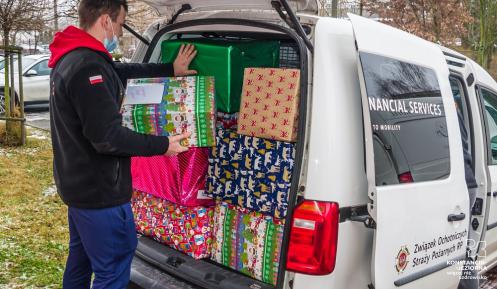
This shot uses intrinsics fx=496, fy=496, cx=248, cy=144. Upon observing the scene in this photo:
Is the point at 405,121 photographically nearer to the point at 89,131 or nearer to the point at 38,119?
the point at 89,131

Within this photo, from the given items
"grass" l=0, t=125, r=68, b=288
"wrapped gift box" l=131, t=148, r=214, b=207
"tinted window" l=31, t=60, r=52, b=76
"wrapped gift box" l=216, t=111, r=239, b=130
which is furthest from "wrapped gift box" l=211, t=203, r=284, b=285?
"tinted window" l=31, t=60, r=52, b=76

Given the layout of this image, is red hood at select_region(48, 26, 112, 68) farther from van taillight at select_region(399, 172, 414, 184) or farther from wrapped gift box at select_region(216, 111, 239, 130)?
van taillight at select_region(399, 172, 414, 184)

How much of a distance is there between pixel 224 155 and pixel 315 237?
33.6 inches

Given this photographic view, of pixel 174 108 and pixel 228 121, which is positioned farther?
pixel 228 121

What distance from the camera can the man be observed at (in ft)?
7.18

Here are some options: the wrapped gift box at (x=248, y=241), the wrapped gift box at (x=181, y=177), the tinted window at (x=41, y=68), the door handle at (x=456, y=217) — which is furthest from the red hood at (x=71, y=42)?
the tinted window at (x=41, y=68)

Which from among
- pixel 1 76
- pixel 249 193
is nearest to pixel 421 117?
pixel 249 193

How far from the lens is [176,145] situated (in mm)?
2477

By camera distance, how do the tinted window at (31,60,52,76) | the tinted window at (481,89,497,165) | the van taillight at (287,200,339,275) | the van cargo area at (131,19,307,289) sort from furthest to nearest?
the tinted window at (31,60,52,76) → the tinted window at (481,89,497,165) → the van cargo area at (131,19,307,289) → the van taillight at (287,200,339,275)

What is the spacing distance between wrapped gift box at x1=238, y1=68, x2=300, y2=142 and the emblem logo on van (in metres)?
0.74

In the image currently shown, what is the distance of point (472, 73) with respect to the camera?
11.1ft

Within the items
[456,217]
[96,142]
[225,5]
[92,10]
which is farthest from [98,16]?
[456,217]

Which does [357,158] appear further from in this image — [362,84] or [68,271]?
[68,271]

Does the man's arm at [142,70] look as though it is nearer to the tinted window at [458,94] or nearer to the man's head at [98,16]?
the man's head at [98,16]
